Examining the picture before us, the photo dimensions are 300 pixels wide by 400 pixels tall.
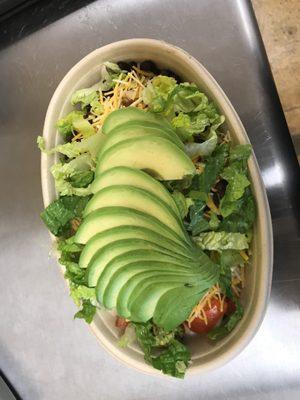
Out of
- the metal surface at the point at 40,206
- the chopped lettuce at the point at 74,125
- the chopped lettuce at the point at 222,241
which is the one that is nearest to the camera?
the chopped lettuce at the point at 222,241

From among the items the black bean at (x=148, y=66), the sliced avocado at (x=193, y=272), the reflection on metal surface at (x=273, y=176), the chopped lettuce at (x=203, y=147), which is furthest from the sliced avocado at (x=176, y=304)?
the black bean at (x=148, y=66)

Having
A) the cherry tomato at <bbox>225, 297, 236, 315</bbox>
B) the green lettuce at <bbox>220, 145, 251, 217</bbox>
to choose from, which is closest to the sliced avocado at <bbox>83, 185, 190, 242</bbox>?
the green lettuce at <bbox>220, 145, 251, 217</bbox>

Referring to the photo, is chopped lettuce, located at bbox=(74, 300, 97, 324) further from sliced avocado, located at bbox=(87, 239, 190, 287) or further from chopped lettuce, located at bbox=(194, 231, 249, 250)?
chopped lettuce, located at bbox=(194, 231, 249, 250)

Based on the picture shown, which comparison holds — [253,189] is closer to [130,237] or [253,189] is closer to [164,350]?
[130,237]

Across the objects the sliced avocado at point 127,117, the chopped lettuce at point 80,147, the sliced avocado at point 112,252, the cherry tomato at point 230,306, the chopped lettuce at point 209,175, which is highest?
the chopped lettuce at point 80,147

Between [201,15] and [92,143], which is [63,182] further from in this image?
[201,15]

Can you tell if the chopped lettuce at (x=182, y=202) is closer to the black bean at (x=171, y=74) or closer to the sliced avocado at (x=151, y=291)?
the sliced avocado at (x=151, y=291)
